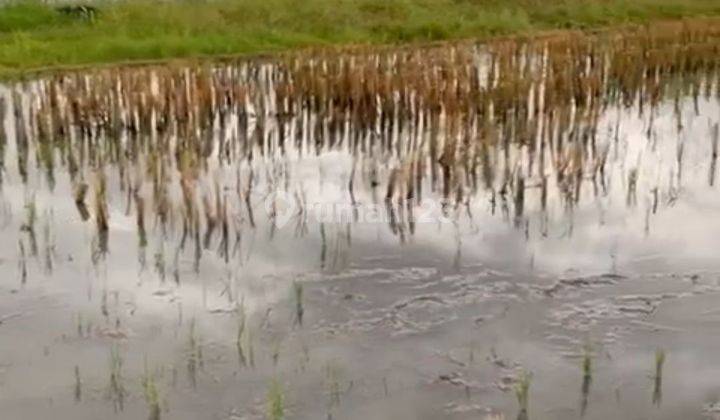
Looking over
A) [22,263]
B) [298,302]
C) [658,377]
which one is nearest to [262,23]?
[22,263]

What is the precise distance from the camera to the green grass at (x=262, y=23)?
1382 centimetres

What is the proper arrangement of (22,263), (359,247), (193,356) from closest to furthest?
(193,356) → (22,263) → (359,247)

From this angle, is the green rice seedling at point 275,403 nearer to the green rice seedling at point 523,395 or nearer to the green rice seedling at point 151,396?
the green rice seedling at point 151,396

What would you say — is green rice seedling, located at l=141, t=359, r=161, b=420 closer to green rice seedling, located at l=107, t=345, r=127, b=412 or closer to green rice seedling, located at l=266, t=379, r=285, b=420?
green rice seedling, located at l=107, t=345, r=127, b=412

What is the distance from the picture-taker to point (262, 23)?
15.8 metres

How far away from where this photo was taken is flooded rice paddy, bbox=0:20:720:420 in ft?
15.1

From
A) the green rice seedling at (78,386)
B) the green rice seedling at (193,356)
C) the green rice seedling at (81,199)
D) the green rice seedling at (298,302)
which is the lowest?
the green rice seedling at (78,386)

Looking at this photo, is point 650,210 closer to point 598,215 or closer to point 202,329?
point 598,215

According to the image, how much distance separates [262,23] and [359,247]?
991cm

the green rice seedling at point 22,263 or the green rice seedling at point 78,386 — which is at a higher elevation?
the green rice seedling at point 22,263

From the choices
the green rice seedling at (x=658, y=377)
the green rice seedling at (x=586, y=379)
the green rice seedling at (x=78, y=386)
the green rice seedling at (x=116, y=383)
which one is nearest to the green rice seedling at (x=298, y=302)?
the green rice seedling at (x=116, y=383)

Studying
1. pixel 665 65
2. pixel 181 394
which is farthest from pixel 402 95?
pixel 181 394

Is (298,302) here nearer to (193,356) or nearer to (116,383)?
(193,356)

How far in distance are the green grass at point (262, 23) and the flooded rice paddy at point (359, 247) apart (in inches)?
103
